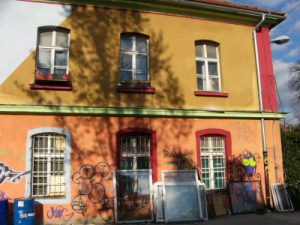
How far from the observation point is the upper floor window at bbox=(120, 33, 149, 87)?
1231cm

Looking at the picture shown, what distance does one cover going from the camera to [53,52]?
38.4 ft

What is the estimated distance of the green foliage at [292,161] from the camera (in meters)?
13.4

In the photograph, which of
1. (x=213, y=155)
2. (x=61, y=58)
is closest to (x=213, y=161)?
(x=213, y=155)

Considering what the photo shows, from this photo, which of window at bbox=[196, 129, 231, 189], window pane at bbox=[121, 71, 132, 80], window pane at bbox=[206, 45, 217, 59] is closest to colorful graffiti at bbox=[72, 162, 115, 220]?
window pane at bbox=[121, 71, 132, 80]

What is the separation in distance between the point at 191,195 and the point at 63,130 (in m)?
4.35

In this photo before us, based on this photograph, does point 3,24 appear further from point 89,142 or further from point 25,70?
point 89,142

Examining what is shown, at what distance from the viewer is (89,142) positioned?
11.4 m

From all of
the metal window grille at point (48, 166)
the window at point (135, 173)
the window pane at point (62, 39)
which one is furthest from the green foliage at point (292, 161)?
the window pane at point (62, 39)

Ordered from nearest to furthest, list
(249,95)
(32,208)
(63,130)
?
(32,208), (63,130), (249,95)

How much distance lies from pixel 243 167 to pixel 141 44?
5.47 m

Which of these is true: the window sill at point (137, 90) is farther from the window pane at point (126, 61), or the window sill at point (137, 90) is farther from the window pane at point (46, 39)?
the window pane at point (46, 39)

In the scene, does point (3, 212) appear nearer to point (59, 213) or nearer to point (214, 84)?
point (59, 213)

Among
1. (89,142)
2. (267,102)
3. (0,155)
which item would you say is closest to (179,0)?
(267,102)

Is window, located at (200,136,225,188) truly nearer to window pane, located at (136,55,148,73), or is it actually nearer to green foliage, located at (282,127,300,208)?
green foliage, located at (282,127,300,208)
